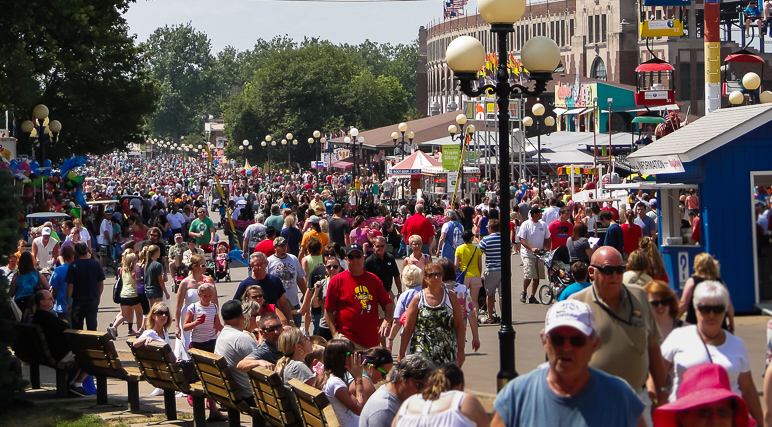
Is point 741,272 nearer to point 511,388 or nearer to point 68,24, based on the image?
point 68,24

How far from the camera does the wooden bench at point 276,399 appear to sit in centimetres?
778

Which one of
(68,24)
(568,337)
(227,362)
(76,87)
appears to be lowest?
(227,362)

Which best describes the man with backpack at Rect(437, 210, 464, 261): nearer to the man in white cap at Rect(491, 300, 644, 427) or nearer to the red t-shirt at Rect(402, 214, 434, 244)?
the red t-shirt at Rect(402, 214, 434, 244)

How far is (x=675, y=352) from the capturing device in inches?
225

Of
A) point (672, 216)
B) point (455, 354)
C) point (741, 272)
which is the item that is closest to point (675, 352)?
point (455, 354)

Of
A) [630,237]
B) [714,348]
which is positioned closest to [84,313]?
[630,237]

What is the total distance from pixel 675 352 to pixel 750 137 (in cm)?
983

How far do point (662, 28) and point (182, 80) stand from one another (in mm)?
160687

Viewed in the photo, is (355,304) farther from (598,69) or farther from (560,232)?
(598,69)

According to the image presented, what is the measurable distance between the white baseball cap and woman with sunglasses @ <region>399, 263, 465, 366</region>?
15.1ft

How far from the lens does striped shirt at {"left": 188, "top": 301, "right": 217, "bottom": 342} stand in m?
10.3

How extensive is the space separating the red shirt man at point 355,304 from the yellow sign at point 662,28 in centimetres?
2259

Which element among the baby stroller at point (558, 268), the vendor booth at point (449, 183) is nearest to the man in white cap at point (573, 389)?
the baby stroller at point (558, 268)

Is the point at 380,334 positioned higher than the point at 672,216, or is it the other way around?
the point at 672,216
